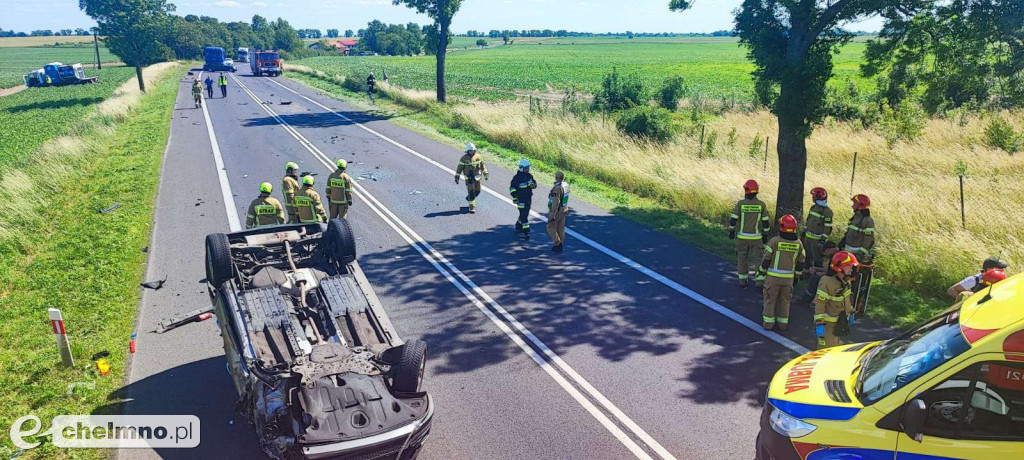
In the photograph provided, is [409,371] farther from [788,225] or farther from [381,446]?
[788,225]

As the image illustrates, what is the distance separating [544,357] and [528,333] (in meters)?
0.72

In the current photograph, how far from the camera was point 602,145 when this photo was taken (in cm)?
2086

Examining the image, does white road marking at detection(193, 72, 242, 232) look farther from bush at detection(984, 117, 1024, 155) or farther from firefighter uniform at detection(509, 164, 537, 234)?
bush at detection(984, 117, 1024, 155)

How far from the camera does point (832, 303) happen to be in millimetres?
7527

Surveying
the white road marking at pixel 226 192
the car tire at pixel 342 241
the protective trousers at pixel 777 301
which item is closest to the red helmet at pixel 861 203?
the protective trousers at pixel 777 301

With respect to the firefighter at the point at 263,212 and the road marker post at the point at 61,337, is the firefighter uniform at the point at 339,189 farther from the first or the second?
the road marker post at the point at 61,337

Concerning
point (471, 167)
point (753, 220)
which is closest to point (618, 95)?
point (471, 167)

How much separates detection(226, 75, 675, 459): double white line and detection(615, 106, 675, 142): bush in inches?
422

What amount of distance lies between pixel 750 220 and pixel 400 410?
6.96m

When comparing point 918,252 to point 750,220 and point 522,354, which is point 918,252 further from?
point 522,354

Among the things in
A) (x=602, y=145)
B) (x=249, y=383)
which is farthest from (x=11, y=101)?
(x=249, y=383)

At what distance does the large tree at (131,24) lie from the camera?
42.4 meters

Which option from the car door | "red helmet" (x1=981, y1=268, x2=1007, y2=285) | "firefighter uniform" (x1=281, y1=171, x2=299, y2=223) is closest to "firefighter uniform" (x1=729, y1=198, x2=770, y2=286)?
"red helmet" (x1=981, y1=268, x2=1007, y2=285)

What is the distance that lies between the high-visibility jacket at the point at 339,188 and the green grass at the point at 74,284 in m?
3.59
